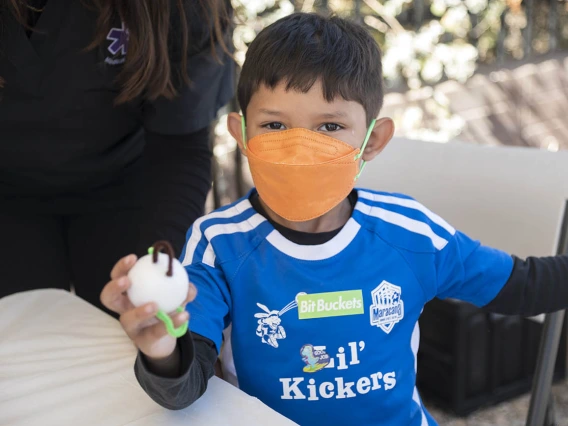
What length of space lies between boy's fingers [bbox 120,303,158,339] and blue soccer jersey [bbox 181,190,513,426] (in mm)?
289

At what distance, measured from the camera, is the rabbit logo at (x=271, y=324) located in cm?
114

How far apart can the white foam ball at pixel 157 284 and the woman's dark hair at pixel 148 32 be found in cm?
78

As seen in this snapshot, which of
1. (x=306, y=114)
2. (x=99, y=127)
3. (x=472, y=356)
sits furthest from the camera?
(x=472, y=356)

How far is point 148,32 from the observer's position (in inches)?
55.6

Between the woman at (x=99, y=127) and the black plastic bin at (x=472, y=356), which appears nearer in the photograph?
the woman at (x=99, y=127)

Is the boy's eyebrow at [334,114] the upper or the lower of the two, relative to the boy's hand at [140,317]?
upper

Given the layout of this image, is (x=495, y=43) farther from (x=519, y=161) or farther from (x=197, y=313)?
(x=197, y=313)

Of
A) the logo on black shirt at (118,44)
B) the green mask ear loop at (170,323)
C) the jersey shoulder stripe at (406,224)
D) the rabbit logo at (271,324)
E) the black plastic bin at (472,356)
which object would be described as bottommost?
the black plastic bin at (472,356)

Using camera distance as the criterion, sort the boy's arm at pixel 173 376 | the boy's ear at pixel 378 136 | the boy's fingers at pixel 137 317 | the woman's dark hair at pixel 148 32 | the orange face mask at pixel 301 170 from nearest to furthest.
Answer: the boy's fingers at pixel 137 317 → the boy's arm at pixel 173 376 → the orange face mask at pixel 301 170 → the boy's ear at pixel 378 136 → the woman's dark hair at pixel 148 32

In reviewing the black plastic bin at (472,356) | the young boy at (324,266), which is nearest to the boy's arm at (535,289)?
the young boy at (324,266)

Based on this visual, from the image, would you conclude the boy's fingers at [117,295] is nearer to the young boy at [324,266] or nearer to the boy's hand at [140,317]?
the boy's hand at [140,317]

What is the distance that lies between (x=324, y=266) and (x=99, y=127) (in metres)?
0.70

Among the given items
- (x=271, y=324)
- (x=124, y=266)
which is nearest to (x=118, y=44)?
(x=271, y=324)

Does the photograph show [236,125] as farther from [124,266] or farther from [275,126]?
[124,266]
